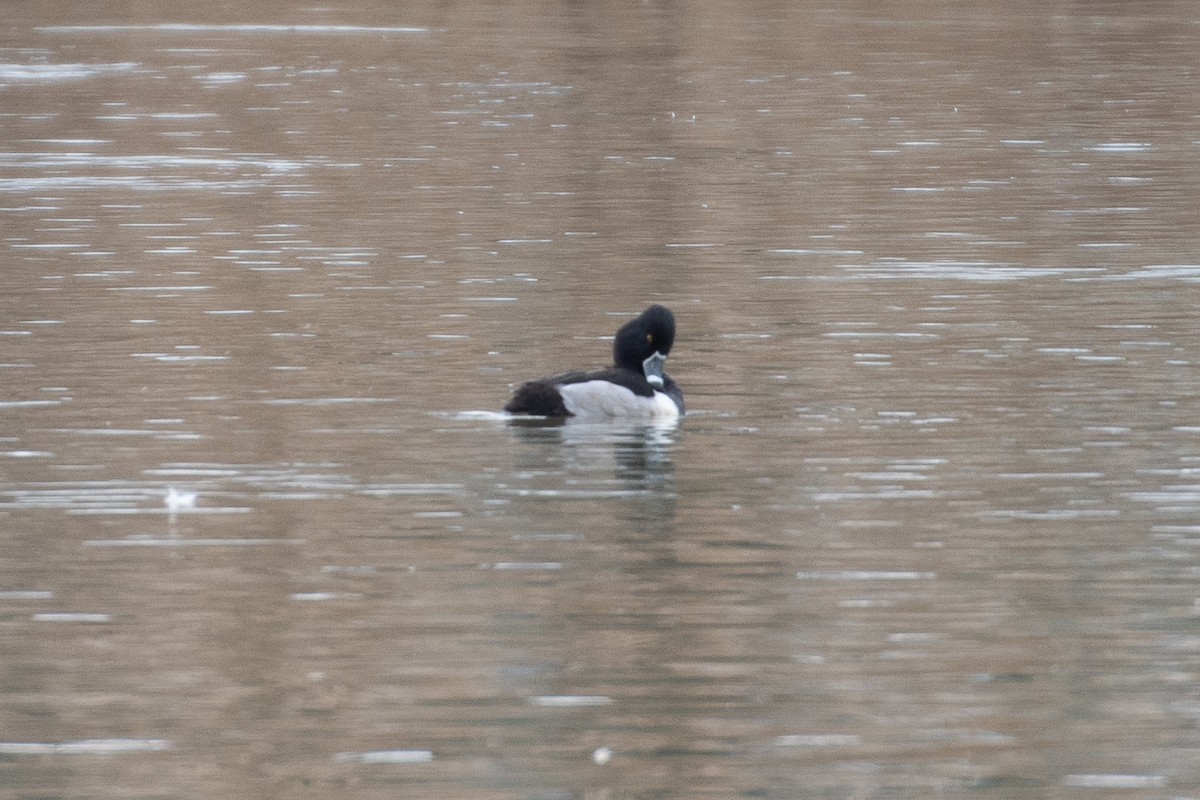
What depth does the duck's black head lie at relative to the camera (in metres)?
18.1

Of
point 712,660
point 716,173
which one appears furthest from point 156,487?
point 716,173

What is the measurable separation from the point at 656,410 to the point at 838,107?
2972cm

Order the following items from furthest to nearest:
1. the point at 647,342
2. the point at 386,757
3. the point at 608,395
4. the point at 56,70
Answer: the point at 56,70
the point at 647,342
the point at 608,395
the point at 386,757

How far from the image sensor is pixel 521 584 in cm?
1282

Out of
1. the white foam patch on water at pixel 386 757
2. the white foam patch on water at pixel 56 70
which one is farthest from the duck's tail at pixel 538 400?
the white foam patch on water at pixel 56 70

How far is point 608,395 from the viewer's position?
58.0ft

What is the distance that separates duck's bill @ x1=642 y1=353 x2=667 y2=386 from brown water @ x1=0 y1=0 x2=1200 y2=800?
46cm

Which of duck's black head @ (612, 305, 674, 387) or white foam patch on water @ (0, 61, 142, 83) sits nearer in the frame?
duck's black head @ (612, 305, 674, 387)

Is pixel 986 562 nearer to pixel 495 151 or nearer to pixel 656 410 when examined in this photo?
pixel 656 410

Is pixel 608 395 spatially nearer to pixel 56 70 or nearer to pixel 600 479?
pixel 600 479

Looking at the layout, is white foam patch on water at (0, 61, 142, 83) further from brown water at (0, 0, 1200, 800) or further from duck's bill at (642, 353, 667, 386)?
duck's bill at (642, 353, 667, 386)

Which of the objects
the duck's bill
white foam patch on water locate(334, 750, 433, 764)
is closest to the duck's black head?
the duck's bill

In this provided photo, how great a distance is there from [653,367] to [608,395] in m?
0.52

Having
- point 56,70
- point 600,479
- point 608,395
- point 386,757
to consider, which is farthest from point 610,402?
point 56,70
